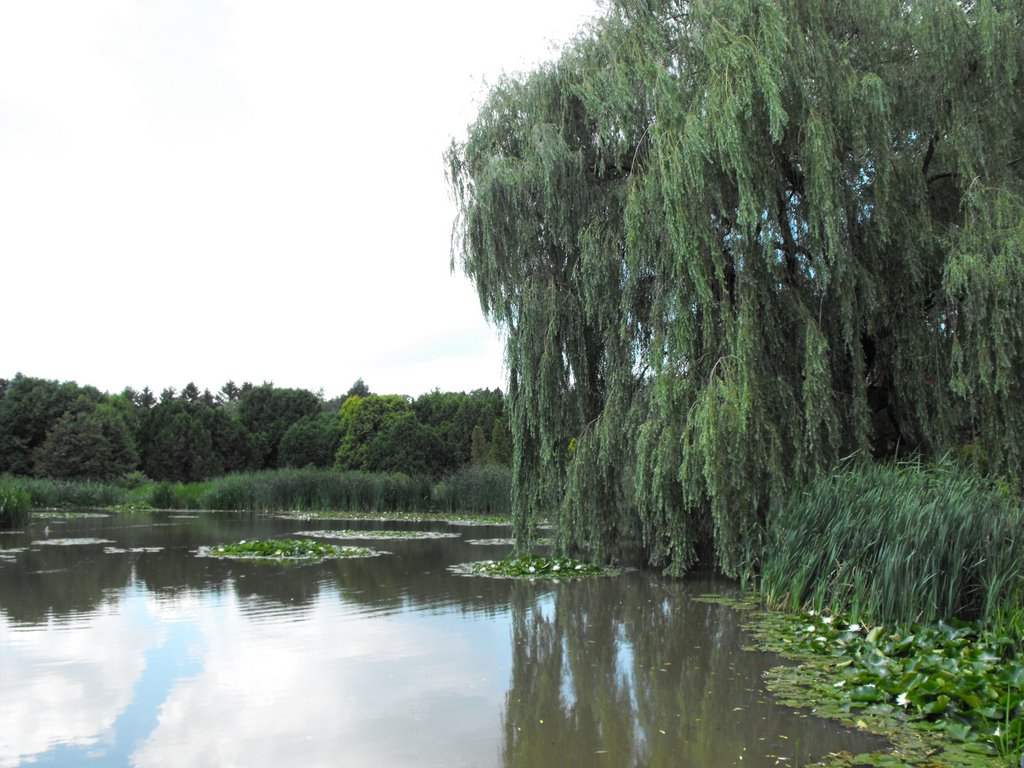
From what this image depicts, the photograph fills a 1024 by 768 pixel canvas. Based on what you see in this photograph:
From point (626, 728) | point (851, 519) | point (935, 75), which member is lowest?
point (626, 728)

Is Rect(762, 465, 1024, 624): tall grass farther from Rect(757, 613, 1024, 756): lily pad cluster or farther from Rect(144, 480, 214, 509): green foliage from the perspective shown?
Rect(144, 480, 214, 509): green foliage

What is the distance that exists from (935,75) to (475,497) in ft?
53.6

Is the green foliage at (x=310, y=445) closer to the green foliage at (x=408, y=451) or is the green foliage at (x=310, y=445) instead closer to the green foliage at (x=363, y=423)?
the green foliage at (x=363, y=423)

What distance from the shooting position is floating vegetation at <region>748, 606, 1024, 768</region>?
159 inches

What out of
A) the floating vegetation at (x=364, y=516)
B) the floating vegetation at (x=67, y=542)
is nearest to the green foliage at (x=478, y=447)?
the floating vegetation at (x=364, y=516)

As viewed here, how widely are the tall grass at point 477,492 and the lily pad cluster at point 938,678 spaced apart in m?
16.0

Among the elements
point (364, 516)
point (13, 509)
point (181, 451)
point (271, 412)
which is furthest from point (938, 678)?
point (271, 412)

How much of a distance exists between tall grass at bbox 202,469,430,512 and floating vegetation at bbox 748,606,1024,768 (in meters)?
18.9

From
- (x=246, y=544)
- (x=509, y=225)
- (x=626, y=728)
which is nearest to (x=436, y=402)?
(x=246, y=544)

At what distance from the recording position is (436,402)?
153 feet

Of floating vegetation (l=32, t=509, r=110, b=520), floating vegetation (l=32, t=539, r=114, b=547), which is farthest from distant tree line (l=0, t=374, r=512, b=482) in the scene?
floating vegetation (l=32, t=539, r=114, b=547)

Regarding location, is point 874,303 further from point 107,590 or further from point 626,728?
point 107,590

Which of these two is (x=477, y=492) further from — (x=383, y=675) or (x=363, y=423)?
(x=363, y=423)

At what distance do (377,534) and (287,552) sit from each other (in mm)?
4272
